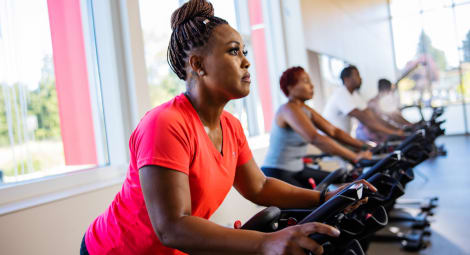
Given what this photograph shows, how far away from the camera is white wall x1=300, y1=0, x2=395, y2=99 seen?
5.70m

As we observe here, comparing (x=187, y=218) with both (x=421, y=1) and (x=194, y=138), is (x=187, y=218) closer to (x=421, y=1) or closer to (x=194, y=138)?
(x=194, y=138)

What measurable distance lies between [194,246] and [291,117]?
195 cm

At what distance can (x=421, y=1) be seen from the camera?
11125mm

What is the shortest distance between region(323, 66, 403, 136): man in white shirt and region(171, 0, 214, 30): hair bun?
3.27 metres

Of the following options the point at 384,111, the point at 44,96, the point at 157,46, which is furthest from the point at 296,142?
the point at 384,111

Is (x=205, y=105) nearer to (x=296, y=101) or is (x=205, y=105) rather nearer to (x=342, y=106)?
(x=296, y=101)

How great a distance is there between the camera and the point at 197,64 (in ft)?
3.93

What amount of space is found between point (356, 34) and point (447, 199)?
14.0 ft

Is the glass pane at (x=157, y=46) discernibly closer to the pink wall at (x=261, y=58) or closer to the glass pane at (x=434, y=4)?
the pink wall at (x=261, y=58)

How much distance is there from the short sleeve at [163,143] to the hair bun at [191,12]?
335 mm

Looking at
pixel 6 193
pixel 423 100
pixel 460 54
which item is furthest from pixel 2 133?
pixel 460 54

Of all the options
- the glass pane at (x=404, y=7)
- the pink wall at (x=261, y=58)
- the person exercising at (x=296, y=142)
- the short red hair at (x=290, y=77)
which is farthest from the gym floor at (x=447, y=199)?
the glass pane at (x=404, y=7)

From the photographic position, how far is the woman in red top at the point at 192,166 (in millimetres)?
911

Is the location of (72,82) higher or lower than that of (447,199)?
higher
